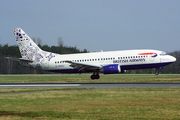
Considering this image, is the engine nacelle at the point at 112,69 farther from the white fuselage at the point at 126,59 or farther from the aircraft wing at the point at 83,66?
the aircraft wing at the point at 83,66

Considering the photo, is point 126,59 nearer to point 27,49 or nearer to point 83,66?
point 83,66

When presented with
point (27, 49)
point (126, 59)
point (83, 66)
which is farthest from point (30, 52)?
point (126, 59)

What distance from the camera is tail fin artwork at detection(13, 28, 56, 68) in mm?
40938

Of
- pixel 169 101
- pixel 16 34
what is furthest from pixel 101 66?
pixel 169 101

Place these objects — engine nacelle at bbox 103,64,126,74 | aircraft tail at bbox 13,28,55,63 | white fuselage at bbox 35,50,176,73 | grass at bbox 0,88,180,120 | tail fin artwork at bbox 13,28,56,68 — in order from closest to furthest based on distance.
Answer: grass at bbox 0,88,180,120 < engine nacelle at bbox 103,64,126,74 < white fuselage at bbox 35,50,176,73 < tail fin artwork at bbox 13,28,56,68 < aircraft tail at bbox 13,28,55,63

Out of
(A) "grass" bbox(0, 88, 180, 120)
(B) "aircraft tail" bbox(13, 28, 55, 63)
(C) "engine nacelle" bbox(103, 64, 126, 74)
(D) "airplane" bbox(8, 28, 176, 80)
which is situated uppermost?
(B) "aircraft tail" bbox(13, 28, 55, 63)

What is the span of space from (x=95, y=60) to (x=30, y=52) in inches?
409

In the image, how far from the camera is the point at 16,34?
41.5m

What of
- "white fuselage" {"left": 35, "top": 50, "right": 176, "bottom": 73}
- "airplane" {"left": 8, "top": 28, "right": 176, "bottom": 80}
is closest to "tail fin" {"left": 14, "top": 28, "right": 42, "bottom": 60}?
"airplane" {"left": 8, "top": 28, "right": 176, "bottom": 80}

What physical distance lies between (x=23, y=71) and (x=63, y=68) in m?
58.2

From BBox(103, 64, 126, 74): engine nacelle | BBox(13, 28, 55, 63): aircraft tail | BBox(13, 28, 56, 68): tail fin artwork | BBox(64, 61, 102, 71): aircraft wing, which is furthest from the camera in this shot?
BBox(13, 28, 55, 63): aircraft tail

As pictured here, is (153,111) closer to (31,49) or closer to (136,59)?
(136,59)

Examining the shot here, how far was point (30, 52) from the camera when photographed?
41.3 meters

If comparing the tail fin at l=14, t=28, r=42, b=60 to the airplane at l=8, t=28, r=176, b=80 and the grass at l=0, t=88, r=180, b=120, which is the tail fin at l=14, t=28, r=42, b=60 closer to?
the airplane at l=8, t=28, r=176, b=80
